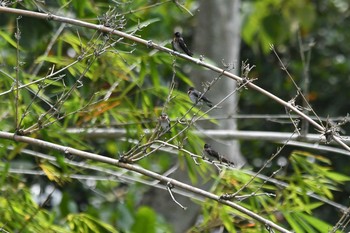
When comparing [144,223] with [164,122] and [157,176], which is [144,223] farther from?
[157,176]

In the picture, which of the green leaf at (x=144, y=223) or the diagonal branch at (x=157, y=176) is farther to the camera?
the green leaf at (x=144, y=223)

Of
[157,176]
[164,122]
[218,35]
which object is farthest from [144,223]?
[218,35]

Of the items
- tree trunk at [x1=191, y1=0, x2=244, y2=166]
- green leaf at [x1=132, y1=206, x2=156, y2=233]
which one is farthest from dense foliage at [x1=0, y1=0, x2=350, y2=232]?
tree trunk at [x1=191, y1=0, x2=244, y2=166]

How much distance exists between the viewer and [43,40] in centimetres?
514

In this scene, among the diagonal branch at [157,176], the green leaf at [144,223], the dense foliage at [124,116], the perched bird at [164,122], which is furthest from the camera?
the green leaf at [144,223]

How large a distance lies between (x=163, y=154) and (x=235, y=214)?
2.22 meters

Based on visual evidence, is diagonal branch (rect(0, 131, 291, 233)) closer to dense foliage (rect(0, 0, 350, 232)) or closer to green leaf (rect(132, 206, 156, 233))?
dense foliage (rect(0, 0, 350, 232))

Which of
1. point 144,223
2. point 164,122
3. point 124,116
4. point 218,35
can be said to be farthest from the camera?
point 218,35

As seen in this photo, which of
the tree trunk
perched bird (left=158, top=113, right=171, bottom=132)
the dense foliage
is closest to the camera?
perched bird (left=158, top=113, right=171, bottom=132)

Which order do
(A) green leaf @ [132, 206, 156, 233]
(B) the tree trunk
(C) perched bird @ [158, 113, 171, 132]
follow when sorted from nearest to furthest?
(C) perched bird @ [158, 113, 171, 132] < (A) green leaf @ [132, 206, 156, 233] < (B) the tree trunk

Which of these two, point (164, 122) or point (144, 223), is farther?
point (144, 223)

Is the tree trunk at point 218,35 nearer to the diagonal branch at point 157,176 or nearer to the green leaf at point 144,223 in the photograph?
the green leaf at point 144,223

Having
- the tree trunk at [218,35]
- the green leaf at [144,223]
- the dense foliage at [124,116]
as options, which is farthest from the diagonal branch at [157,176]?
the tree trunk at [218,35]

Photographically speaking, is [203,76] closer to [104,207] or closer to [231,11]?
[231,11]
